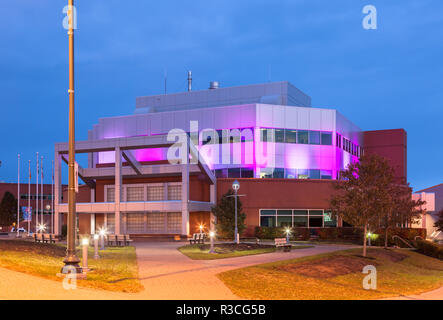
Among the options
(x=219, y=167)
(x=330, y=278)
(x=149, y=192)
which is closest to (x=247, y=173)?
(x=219, y=167)

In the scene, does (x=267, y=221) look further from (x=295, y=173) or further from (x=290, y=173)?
(x=295, y=173)

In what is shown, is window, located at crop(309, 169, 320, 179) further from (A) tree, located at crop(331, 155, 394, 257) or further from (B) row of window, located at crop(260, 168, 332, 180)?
(A) tree, located at crop(331, 155, 394, 257)

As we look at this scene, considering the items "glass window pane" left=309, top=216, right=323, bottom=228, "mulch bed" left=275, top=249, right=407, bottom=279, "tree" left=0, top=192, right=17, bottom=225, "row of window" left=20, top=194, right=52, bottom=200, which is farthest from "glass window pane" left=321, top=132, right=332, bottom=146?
"row of window" left=20, top=194, right=52, bottom=200

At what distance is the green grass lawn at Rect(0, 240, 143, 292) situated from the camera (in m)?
13.1

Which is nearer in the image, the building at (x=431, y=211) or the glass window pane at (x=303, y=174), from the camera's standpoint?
the glass window pane at (x=303, y=174)

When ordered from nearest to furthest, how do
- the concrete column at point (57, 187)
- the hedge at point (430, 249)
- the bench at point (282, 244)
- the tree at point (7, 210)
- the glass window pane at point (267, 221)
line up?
1. the bench at point (282, 244)
2. the hedge at point (430, 249)
3. the concrete column at point (57, 187)
4. the glass window pane at point (267, 221)
5. the tree at point (7, 210)

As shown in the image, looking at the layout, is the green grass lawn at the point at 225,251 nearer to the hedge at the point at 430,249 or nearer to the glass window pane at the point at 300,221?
the hedge at the point at 430,249

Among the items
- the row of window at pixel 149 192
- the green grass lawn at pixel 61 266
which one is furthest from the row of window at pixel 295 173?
the green grass lawn at pixel 61 266

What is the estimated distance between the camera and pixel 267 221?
45312mm

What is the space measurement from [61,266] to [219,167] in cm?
3253

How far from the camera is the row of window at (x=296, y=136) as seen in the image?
4753 cm

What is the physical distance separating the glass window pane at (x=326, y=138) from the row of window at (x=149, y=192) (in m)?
15.1
